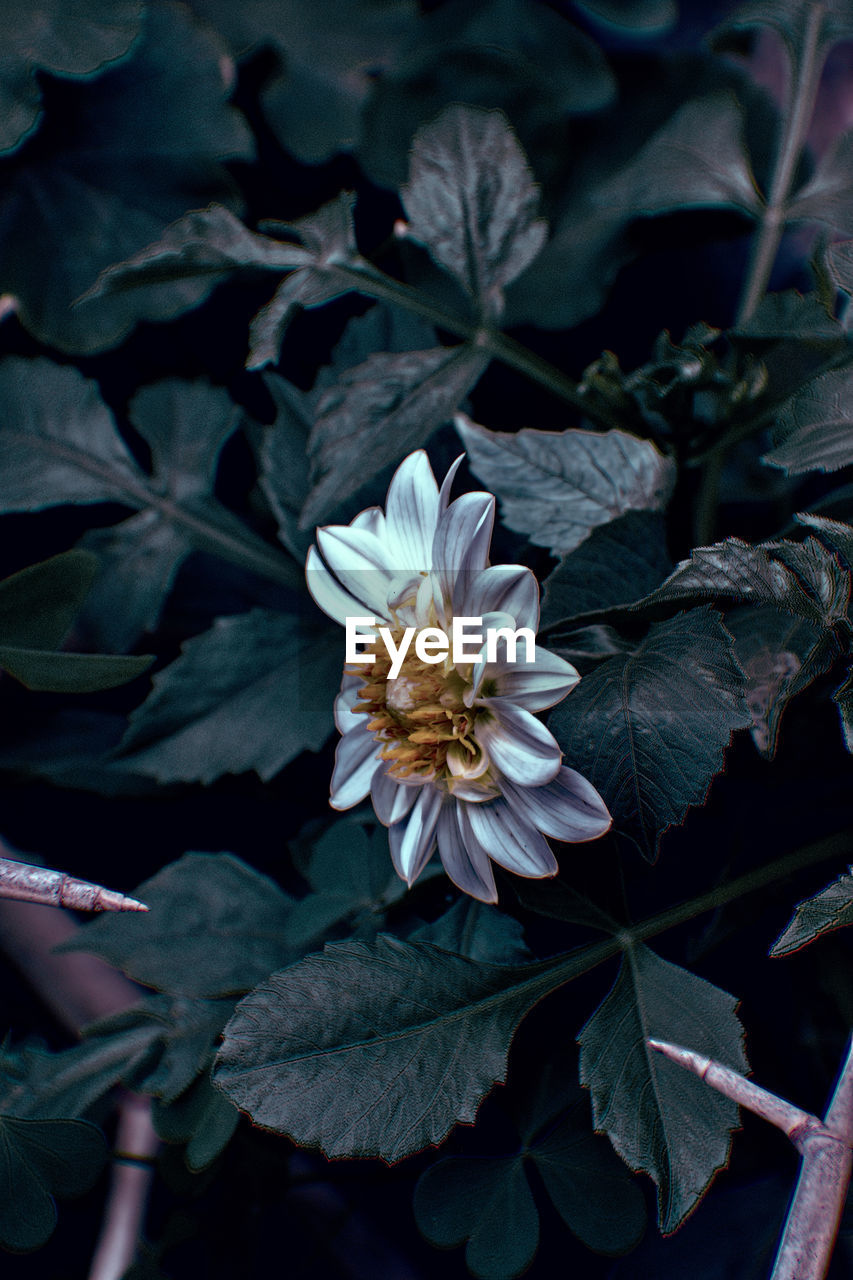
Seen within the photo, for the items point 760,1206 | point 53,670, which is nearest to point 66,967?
point 53,670

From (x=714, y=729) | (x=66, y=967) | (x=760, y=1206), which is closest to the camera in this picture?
(x=714, y=729)

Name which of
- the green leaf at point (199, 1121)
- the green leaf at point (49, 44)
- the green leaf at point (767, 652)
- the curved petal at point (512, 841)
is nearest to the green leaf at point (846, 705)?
the green leaf at point (767, 652)

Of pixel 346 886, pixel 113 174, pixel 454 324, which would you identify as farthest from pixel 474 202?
pixel 346 886

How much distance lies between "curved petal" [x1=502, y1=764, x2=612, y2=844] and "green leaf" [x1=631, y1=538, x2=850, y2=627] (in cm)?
7

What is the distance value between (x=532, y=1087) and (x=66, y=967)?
12.3 inches

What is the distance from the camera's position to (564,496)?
459 millimetres

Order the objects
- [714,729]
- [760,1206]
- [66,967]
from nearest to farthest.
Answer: [714,729]
[760,1206]
[66,967]

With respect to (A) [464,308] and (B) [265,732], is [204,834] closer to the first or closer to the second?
(B) [265,732]

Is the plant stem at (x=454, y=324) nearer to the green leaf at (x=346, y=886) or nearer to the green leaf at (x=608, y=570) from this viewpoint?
the green leaf at (x=608, y=570)

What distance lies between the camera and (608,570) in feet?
1.37

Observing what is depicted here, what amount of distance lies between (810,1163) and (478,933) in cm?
19

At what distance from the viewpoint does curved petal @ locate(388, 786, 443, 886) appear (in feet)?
1.28

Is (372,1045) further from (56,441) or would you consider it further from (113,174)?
(113,174)

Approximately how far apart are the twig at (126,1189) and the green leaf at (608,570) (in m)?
0.37
